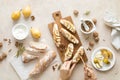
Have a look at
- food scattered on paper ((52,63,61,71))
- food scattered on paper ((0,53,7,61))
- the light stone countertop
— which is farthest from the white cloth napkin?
food scattered on paper ((0,53,7,61))

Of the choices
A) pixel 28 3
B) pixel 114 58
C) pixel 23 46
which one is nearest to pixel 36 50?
pixel 23 46

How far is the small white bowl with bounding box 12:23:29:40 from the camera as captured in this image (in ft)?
6.98

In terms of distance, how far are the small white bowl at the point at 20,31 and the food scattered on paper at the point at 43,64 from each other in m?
0.16

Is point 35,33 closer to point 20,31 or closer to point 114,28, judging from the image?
point 20,31

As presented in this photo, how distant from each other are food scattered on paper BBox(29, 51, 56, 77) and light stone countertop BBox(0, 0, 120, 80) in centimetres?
4

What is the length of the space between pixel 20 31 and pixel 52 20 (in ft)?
0.58

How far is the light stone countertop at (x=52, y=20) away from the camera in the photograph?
212 cm

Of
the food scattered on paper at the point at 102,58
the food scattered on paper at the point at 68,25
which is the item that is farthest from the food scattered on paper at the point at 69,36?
the food scattered on paper at the point at 102,58

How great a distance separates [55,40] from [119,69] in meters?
0.36

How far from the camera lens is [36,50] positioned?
2109mm

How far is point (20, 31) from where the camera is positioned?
7.01 ft

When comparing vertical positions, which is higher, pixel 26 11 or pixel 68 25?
pixel 26 11

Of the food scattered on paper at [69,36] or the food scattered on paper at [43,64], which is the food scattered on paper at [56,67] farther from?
the food scattered on paper at [69,36]

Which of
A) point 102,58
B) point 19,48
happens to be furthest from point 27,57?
point 102,58
